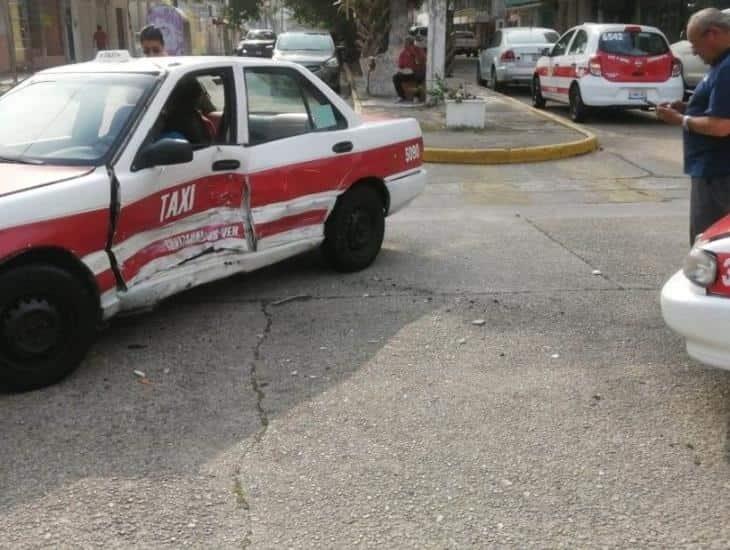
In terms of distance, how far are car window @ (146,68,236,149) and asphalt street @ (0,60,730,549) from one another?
1.13 metres

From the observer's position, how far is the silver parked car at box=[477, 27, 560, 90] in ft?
66.9

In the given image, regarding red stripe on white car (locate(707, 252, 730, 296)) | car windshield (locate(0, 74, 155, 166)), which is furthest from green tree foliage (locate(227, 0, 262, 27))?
red stripe on white car (locate(707, 252, 730, 296))

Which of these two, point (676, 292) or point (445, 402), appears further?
point (445, 402)

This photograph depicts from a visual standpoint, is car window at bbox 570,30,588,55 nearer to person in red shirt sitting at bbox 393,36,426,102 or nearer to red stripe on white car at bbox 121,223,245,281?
person in red shirt sitting at bbox 393,36,426,102

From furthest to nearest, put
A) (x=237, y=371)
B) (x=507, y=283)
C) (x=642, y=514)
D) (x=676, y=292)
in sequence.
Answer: (x=507, y=283), (x=237, y=371), (x=676, y=292), (x=642, y=514)

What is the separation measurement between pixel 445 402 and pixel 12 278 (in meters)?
2.16

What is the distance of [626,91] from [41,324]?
1206 cm

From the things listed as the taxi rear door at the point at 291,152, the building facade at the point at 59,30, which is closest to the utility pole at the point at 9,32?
the building facade at the point at 59,30

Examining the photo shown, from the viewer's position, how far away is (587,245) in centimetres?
728

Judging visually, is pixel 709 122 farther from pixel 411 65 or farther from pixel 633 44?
pixel 411 65

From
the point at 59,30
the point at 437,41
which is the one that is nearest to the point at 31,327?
the point at 437,41

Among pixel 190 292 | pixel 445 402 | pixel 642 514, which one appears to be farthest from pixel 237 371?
pixel 642 514

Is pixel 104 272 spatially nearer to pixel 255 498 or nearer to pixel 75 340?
pixel 75 340

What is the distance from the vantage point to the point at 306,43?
23.6 meters
